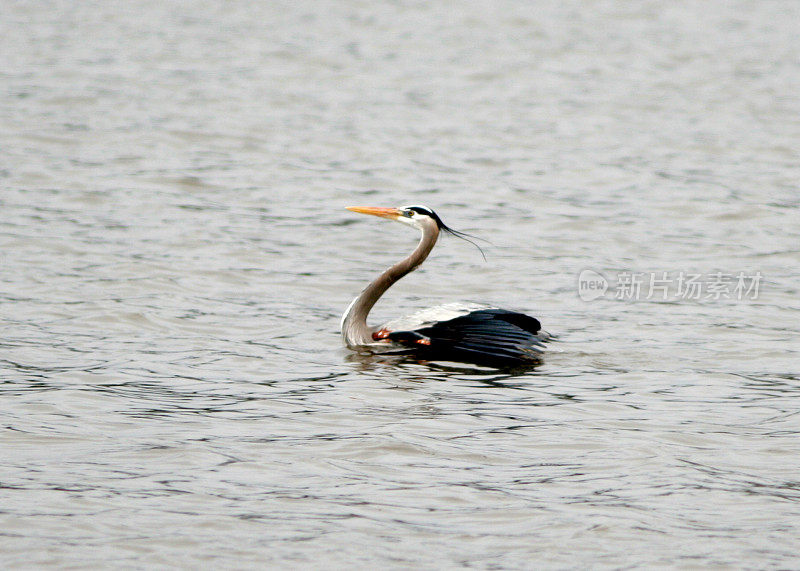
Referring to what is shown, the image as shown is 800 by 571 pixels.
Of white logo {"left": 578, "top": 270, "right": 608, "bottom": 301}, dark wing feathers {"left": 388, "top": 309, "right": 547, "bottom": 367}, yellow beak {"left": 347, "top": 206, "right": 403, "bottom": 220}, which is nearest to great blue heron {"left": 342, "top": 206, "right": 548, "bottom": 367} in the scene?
dark wing feathers {"left": 388, "top": 309, "right": 547, "bottom": 367}

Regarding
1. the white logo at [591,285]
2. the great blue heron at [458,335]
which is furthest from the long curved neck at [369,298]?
the white logo at [591,285]

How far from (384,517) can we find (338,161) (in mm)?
12340

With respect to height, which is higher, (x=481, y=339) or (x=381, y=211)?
(x=381, y=211)

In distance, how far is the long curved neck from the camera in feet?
33.1

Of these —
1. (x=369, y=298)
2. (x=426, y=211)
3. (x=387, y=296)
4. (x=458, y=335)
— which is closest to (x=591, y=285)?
(x=387, y=296)

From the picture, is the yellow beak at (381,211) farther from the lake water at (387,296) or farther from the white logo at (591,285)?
the white logo at (591,285)

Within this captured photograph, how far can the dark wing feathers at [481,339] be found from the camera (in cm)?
959

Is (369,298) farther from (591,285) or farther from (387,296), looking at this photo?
(591,285)

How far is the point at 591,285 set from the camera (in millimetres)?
12547

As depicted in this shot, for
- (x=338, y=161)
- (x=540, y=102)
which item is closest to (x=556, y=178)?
(x=338, y=161)

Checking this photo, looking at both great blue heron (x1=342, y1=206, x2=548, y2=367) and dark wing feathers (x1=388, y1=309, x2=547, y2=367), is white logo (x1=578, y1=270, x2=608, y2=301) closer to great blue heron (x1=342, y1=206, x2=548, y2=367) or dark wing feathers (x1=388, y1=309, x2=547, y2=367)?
great blue heron (x1=342, y1=206, x2=548, y2=367)

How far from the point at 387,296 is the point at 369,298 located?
1981 mm

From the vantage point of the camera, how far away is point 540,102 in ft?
75.4

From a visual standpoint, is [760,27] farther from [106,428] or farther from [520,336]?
[106,428]
